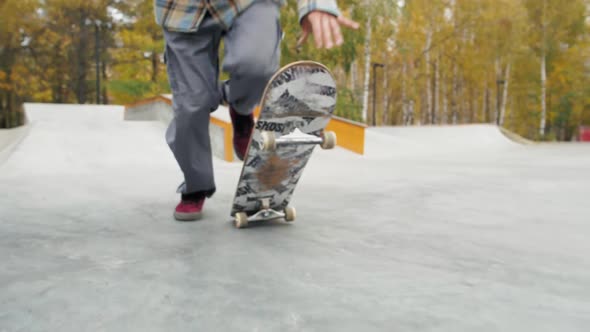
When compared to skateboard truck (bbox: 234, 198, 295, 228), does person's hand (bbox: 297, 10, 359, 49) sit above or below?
above

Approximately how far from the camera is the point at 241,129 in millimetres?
2574

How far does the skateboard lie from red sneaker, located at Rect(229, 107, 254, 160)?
0.33m

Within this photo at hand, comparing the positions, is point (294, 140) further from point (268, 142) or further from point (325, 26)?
point (325, 26)

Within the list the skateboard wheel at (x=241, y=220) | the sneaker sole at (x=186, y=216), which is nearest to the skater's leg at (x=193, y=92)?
the sneaker sole at (x=186, y=216)

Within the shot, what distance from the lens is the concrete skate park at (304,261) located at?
4.03 feet

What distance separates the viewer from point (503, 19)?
2655 centimetres

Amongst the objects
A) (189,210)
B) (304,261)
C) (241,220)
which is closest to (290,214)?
(241,220)

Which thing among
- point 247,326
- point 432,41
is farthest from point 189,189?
point 432,41

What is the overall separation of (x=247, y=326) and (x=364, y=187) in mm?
2686

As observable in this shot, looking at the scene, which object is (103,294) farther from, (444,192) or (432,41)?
(432,41)

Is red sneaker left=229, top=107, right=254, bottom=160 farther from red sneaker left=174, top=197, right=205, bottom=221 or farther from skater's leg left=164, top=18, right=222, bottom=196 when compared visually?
red sneaker left=174, top=197, right=205, bottom=221

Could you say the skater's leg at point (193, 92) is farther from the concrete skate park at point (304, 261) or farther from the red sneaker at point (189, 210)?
the concrete skate park at point (304, 261)

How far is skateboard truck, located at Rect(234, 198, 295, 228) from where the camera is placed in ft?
7.44

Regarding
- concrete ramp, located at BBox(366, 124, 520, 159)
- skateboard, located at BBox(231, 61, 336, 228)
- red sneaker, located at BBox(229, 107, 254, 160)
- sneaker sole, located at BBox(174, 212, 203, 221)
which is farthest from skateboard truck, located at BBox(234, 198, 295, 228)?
concrete ramp, located at BBox(366, 124, 520, 159)
